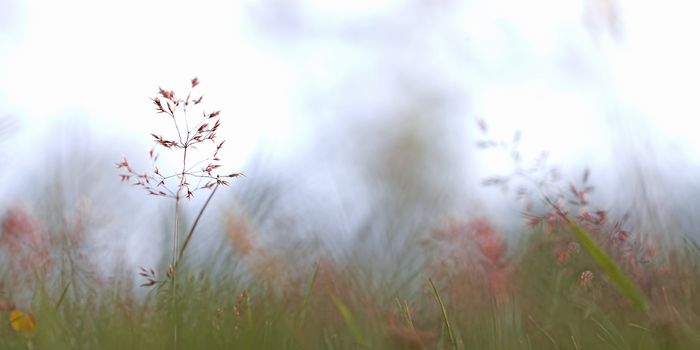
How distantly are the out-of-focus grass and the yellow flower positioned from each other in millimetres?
14

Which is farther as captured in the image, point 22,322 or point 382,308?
point 382,308

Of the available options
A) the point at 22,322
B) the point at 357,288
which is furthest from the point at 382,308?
the point at 22,322

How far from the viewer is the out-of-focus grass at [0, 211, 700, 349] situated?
139 cm

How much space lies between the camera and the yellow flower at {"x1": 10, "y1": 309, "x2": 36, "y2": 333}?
1.42m

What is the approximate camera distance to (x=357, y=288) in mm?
1689

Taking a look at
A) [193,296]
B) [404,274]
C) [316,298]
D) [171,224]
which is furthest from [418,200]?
[193,296]

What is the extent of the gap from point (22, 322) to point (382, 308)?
26.0 inches

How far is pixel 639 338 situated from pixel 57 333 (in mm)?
947

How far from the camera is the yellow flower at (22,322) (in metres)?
1.42

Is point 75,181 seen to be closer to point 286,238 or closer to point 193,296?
point 286,238

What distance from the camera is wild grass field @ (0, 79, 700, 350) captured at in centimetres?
140

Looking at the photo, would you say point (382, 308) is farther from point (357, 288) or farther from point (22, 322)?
point (22, 322)

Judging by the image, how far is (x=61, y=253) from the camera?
6.04ft

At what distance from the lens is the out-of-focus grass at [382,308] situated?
1.39 m
